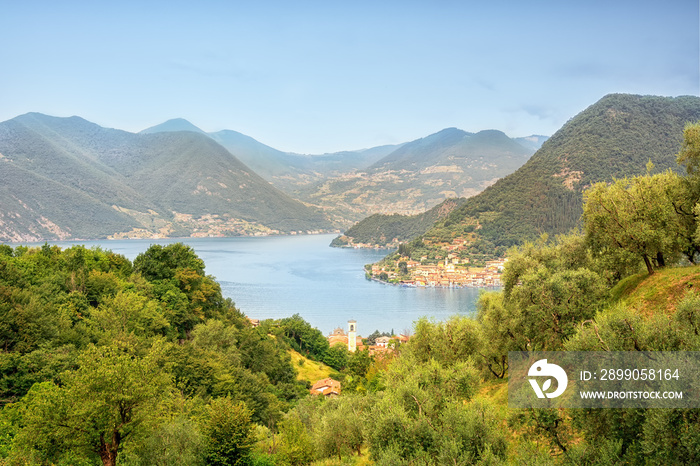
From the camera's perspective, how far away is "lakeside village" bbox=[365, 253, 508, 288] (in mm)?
80375

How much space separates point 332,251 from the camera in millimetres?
149625

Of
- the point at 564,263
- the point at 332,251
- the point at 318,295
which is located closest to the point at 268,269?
the point at 318,295

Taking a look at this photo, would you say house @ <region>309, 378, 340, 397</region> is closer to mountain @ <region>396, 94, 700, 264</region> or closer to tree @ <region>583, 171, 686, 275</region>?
tree @ <region>583, 171, 686, 275</region>

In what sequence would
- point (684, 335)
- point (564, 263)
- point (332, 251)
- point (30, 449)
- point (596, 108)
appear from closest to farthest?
1. point (684, 335)
2. point (30, 449)
3. point (564, 263)
4. point (596, 108)
5. point (332, 251)

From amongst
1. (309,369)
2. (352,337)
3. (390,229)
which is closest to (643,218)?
(309,369)

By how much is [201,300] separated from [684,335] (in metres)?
30.7

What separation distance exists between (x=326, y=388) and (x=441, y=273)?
5764cm

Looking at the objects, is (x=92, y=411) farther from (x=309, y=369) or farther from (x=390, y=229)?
(x=390, y=229)

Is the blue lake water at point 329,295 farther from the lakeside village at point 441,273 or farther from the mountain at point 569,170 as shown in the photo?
the mountain at point 569,170

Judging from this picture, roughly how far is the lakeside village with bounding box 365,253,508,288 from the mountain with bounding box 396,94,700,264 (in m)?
4.81

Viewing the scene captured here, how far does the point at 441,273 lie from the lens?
86.1 meters

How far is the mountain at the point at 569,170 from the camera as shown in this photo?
8669cm

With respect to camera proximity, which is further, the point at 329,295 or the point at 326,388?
the point at 329,295

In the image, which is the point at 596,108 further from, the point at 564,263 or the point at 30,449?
the point at 30,449
